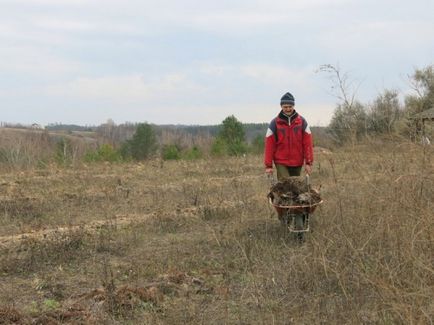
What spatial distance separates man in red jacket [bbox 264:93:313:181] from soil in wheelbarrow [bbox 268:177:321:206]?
0.31 m

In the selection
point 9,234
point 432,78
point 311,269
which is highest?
point 432,78

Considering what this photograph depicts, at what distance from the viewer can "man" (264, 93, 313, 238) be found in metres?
6.62

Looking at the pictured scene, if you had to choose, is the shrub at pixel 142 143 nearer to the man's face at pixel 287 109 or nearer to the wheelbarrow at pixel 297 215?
the man's face at pixel 287 109

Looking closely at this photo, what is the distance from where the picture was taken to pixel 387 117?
5.42 metres

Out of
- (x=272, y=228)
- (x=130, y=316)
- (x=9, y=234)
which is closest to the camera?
(x=130, y=316)

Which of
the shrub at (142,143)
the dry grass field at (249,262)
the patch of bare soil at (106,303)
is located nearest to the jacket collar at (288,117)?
the dry grass field at (249,262)

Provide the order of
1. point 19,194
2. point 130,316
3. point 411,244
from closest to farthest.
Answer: point 411,244, point 130,316, point 19,194

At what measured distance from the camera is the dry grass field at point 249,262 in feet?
11.7

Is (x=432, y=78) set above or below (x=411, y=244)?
above

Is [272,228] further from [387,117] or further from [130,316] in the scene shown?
[130,316]

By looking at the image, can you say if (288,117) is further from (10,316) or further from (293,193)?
(10,316)

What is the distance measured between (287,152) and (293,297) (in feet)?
10.4

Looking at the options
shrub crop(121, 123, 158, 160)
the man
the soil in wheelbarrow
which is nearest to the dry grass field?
the soil in wheelbarrow

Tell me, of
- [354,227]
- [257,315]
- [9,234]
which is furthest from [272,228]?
[9,234]
